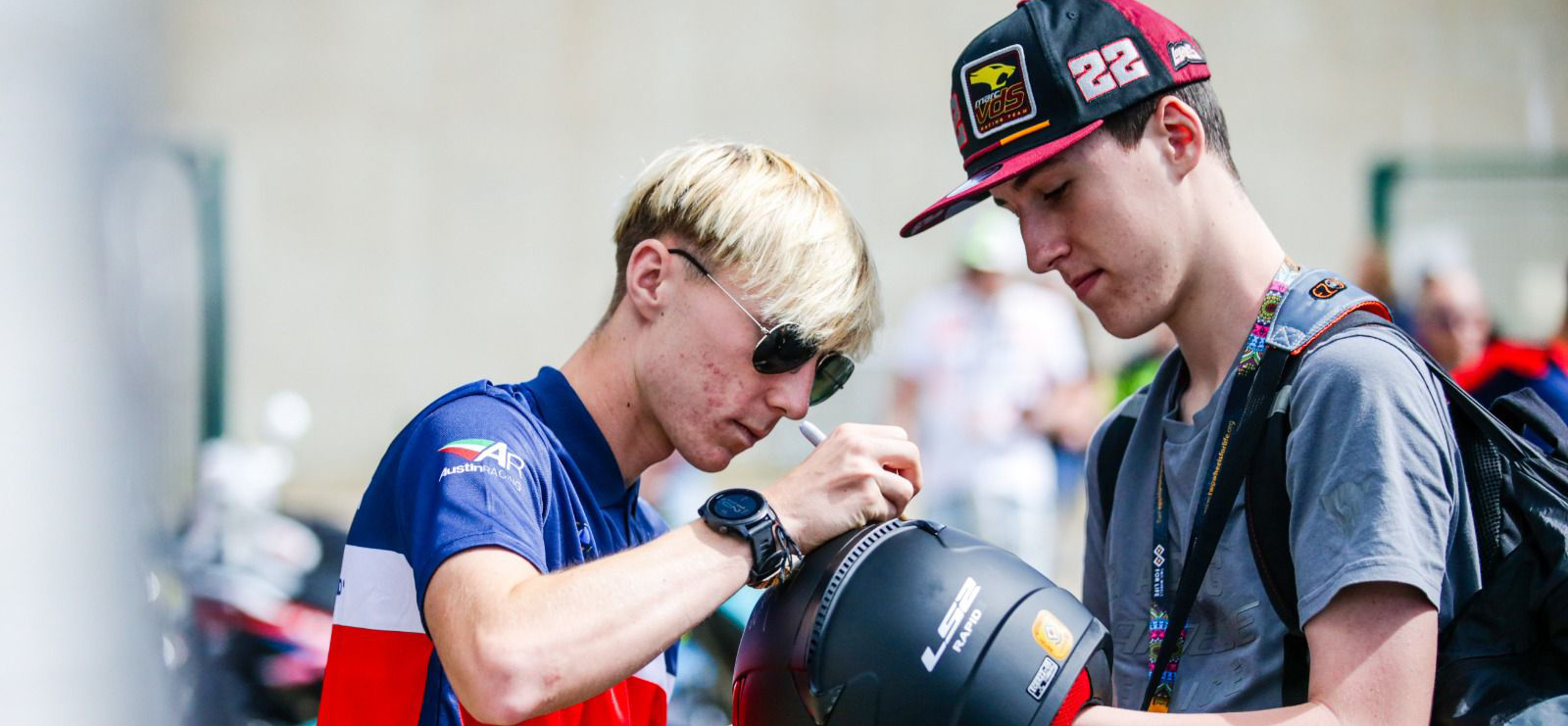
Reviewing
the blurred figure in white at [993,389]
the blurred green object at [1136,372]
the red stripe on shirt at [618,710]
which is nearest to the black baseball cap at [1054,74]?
the red stripe on shirt at [618,710]

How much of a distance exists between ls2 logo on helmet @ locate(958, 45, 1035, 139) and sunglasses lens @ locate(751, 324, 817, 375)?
1.49 ft

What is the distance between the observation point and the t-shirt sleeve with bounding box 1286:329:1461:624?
1979mm

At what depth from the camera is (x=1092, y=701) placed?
219 centimetres

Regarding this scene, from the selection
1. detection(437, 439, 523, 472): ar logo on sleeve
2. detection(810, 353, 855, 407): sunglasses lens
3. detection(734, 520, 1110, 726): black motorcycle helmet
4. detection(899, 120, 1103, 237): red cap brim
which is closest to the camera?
detection(734, 520, 1110, 726): black motorcycle helmet

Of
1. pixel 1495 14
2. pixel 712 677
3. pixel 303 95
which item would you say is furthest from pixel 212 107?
pixel 1495 14

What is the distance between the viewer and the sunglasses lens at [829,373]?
267cm

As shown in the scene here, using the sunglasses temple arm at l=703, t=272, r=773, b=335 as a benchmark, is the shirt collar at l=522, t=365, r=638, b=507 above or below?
below

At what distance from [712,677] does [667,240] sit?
8.70 ft

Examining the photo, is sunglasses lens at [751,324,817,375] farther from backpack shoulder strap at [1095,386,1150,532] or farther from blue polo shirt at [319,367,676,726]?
backpack shoulder strap at [1095,386,1150,532]

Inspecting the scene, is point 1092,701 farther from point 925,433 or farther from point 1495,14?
point 1495,14

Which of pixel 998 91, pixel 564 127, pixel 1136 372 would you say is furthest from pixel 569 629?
pixel 564 127

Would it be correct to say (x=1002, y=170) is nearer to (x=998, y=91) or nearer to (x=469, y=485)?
(x=998, y=91)

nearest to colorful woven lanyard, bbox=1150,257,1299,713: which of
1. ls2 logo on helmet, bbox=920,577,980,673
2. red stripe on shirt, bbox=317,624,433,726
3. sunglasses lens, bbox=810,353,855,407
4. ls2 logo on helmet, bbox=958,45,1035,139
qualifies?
ls2 logo on helmet, bbox=920,577,980,673

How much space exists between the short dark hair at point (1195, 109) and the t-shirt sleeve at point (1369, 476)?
0.48 metres
